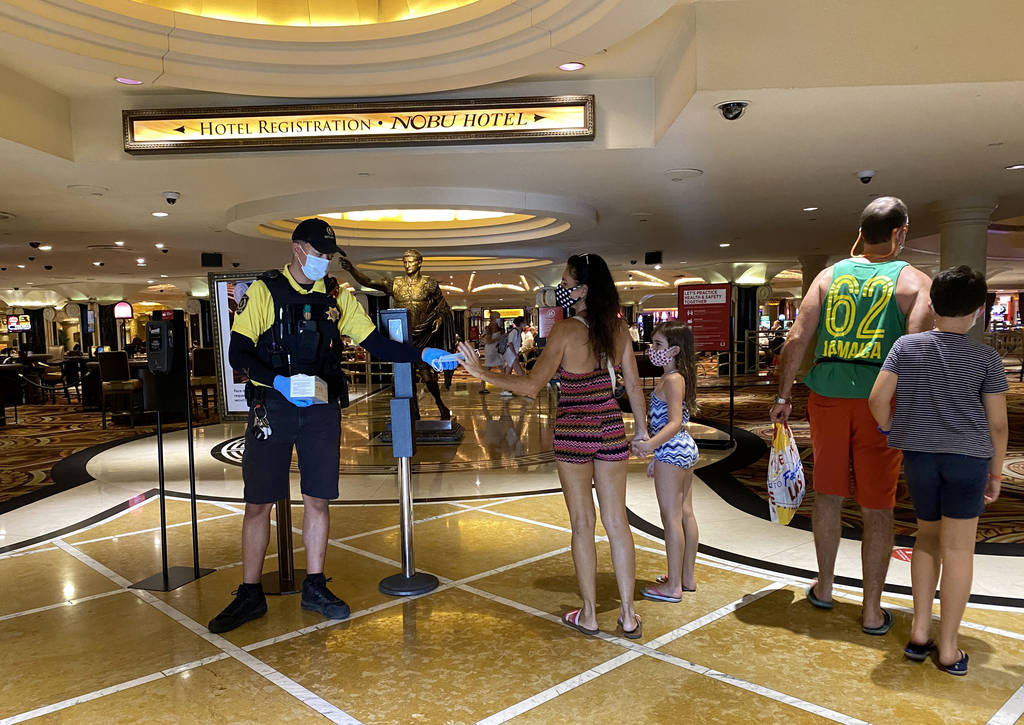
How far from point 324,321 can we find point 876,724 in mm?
2585

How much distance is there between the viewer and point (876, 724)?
2.28m

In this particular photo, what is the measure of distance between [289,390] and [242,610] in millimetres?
1019

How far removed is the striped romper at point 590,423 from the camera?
2857 mm

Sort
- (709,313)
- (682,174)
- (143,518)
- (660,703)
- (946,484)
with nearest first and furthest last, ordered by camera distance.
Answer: (660,703) → (946,484) → (143,518) → (682,174) → (709,313)

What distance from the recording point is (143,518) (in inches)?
203

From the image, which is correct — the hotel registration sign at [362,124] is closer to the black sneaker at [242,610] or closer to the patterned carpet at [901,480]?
the patterned carpet at [901,480]

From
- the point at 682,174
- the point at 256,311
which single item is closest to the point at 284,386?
the point at 256,311

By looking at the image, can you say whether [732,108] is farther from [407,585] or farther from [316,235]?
[407,585]

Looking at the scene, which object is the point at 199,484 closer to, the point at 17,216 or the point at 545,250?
the point at 17,216

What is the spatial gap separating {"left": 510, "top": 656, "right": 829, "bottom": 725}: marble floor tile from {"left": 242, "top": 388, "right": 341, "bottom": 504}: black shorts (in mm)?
1399

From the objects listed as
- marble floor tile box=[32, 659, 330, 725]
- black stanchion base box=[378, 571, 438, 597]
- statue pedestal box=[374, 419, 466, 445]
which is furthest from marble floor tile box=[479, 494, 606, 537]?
statue pedestal box=[374, 419, 466, 445]

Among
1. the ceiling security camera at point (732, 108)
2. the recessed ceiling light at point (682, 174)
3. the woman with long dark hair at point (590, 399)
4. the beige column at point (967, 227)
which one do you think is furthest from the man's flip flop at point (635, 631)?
the beige column at point (967, 227)

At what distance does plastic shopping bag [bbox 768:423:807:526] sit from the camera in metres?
3.14

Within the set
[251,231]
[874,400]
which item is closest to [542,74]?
[874,400]
